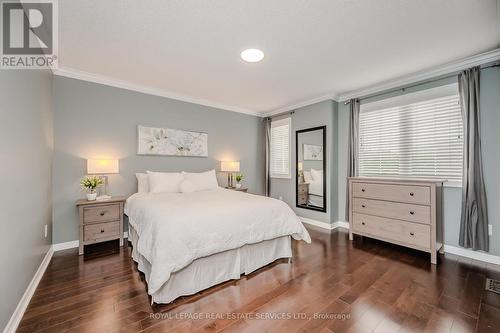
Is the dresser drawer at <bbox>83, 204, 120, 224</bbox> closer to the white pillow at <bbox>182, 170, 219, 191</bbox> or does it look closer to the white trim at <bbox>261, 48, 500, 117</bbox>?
the white pillow at <bbox>182, 170, 219, 191</bbox>

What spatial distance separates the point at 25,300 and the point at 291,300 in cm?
226

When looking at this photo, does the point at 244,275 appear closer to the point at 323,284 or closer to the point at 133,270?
the point at 323,284

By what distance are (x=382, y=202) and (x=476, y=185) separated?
1.03 m

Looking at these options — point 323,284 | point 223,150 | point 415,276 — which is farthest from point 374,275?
point 223,150

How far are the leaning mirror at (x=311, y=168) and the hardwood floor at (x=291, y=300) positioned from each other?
1705 mm

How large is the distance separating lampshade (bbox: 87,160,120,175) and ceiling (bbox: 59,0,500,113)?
1327mm

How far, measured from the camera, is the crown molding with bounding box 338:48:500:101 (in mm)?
2549

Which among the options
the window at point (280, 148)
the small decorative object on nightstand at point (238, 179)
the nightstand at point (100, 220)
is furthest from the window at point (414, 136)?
the nightstand at point (100, 220)

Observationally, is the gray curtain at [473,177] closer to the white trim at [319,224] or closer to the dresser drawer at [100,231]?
the white trim at [319,224]

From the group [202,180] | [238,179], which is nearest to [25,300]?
[202,180]

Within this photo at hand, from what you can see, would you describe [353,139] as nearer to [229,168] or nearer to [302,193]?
[302,193]

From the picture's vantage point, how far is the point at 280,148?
202 inches

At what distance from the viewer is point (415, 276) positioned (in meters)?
2.29

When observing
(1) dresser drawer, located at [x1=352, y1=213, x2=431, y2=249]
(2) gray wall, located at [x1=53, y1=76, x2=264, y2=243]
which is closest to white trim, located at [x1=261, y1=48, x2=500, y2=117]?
(1) dresser drawer, located at [x1=352, y1=213, x2=431, y2=249]
